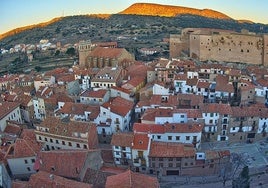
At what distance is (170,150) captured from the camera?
41.8 metres

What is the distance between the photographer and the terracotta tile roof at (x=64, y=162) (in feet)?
123

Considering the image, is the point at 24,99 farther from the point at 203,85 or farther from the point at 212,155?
the point at 212,155

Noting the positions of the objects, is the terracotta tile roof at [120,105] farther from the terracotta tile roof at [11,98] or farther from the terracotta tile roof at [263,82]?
the terracotta tile roof at [263,82]

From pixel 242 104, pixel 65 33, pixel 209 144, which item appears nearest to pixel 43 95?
pixel 209 144

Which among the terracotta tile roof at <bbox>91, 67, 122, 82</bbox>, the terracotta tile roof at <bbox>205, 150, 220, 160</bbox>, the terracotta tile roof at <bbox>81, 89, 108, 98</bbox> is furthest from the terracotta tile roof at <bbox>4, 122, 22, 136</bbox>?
the terracotta tile roof at <bbox>205, 150, 220, 160</bbox>

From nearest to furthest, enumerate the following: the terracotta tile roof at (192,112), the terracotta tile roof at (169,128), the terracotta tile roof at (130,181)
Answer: the terracotta tile roof at (130,181) < the terracotta tile roof at (169,128) < the terracotta tile roof at (192,112)

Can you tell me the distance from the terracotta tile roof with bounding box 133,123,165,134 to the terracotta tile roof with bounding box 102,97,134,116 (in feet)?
19.3

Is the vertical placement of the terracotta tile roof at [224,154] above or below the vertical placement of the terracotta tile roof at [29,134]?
below

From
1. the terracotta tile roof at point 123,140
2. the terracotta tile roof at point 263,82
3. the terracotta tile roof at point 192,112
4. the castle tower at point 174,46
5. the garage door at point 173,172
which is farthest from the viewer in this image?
the castle tower at point 174,46

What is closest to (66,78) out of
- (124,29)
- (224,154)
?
(224,154)

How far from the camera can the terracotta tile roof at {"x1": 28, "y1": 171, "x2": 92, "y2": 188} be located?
3406cm

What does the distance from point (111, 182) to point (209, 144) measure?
1964 cm

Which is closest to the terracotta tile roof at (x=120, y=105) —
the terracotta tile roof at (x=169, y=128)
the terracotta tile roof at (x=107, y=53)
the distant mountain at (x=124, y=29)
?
the terracotta tile roof at (x=169, y=128)

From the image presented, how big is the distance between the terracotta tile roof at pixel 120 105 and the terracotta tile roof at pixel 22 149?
41.9 ft
